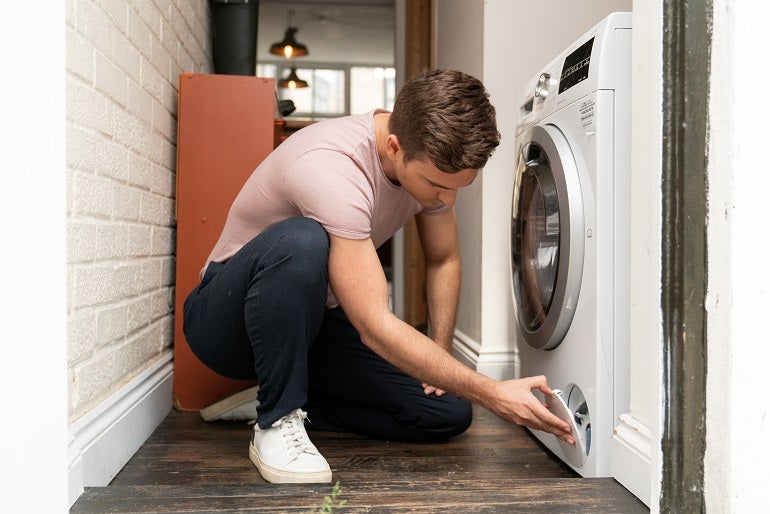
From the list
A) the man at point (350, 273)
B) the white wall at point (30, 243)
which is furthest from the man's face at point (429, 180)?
the white wall at point (30, 243)

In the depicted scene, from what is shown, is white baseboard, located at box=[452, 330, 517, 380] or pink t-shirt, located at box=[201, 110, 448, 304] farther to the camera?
white baseboard, located at box=[452, 330, 517, 380]

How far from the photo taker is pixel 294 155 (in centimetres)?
142

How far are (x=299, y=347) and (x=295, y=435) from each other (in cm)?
17

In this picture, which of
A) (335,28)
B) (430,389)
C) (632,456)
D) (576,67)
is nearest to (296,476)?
(430,389)

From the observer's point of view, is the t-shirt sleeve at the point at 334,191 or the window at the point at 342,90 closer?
the t-shirt sleeve at the point at 334,191

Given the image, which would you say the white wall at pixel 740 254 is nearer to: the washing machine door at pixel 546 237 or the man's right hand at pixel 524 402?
the man's right hand at pixel 524 402

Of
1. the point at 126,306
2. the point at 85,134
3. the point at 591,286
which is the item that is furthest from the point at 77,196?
the point at 591,286

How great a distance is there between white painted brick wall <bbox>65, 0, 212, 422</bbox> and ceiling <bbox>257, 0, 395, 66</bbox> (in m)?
4.59

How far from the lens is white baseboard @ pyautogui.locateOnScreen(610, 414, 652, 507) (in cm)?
111

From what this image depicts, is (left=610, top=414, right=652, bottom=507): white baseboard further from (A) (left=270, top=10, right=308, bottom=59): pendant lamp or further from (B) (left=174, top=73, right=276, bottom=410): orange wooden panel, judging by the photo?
(A) (left=270, top=10, right=308, bottom=59): pendant lamp

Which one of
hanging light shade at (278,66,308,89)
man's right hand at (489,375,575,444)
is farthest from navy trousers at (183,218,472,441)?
hanging light shade at (278,66,308,89)

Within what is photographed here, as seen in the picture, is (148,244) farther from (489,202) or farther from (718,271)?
(718,271)

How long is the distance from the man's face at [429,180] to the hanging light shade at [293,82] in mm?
6547

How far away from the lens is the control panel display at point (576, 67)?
4.68ft
